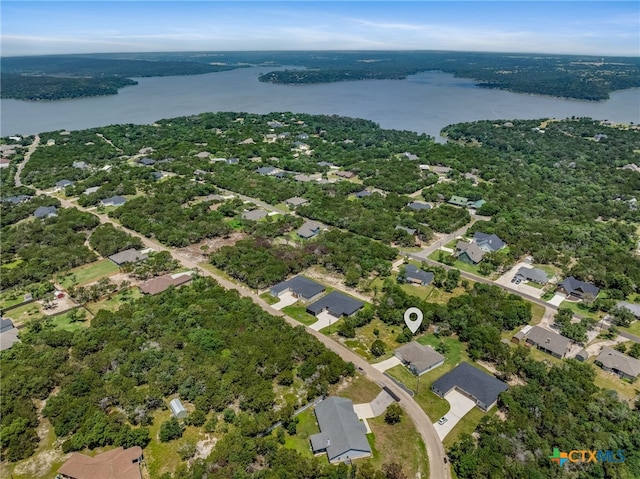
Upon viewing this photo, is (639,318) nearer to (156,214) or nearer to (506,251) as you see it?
(506,251)

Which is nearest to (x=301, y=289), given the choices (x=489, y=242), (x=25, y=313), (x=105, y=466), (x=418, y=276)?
(x=418, y=276)

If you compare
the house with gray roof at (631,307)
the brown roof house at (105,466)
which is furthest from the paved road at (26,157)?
the house with gray roof at (631,307)

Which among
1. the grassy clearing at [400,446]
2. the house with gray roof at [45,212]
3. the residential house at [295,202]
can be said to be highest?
the residential house at [295,202]

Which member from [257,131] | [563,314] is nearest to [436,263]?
[563,314]

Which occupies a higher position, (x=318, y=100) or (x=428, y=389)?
(x=318, y=100)

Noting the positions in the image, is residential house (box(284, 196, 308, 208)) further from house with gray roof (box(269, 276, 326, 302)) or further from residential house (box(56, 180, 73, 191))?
residential house (box(56, 180, 73, 191))

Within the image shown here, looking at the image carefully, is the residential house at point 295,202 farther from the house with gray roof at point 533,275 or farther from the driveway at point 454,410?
the driveway at point 454,410
